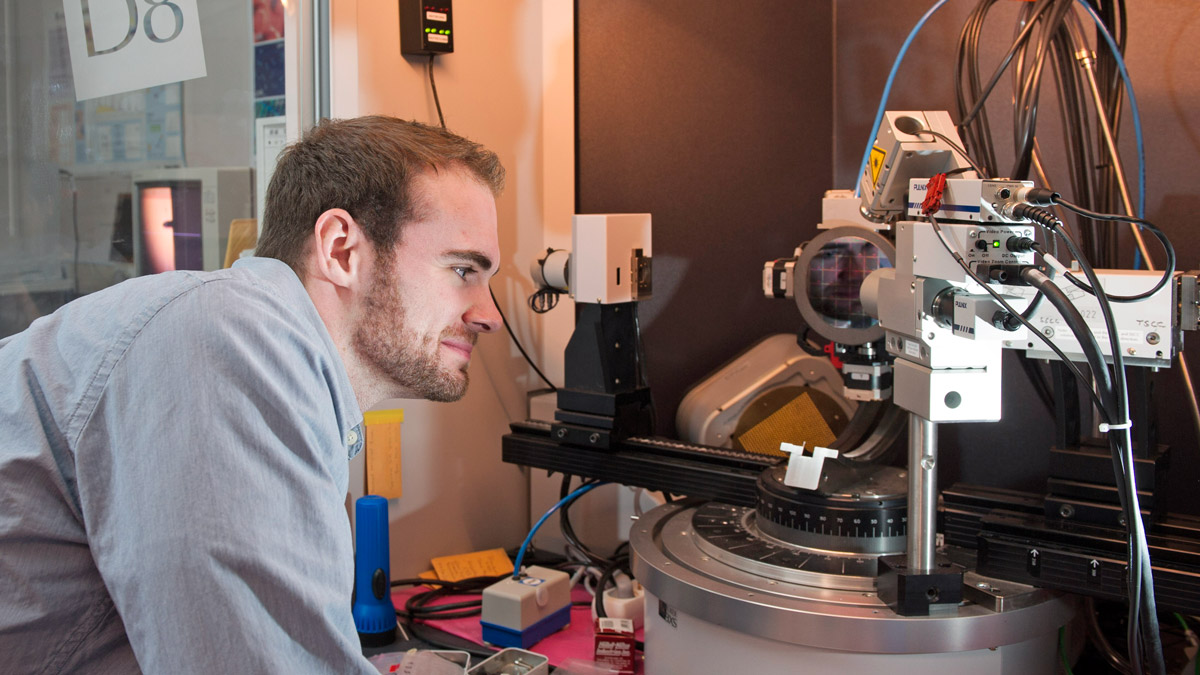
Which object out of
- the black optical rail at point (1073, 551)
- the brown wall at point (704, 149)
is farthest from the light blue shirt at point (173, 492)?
the brown wall at point (704, 149)

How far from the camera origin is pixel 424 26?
5.74 ft

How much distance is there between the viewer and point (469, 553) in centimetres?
195

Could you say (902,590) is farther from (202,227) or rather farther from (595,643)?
(202,227)

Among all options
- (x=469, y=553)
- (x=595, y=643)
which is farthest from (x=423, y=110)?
(x=595, y=643)

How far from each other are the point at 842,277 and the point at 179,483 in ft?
3.31

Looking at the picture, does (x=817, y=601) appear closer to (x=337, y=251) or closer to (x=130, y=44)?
(x=337, y=251)

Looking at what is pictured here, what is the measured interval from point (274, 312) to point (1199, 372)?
5.16ft

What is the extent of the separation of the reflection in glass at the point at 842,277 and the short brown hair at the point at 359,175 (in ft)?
1.75

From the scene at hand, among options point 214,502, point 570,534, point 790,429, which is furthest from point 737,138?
point 214,502

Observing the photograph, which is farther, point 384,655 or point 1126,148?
point 1126,148

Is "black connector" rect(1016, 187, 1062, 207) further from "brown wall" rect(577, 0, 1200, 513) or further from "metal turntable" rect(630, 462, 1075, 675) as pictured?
"brown wall" rect(577, 0, 1200, 513)

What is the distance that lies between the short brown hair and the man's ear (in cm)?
2

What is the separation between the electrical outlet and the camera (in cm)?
175

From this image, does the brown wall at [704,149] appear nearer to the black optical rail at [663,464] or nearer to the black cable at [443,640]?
the black optical rail at [663,464]
